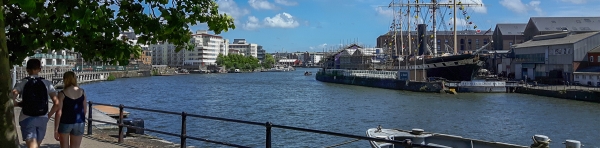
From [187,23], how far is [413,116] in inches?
1136

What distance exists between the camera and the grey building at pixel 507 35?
120 meters

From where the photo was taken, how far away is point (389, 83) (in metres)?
74.1

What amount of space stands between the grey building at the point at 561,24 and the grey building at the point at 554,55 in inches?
612

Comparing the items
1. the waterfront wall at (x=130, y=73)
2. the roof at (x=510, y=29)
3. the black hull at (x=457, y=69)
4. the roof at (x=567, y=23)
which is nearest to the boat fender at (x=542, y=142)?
the black hull at (x=457, y=69)

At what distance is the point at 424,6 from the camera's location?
94.1 metres

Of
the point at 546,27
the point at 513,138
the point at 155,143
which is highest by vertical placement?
the point at 546,27

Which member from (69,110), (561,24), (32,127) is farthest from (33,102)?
(561,24)

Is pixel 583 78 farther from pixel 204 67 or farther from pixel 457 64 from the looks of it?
pixel 204 67

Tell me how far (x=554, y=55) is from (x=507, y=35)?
177 feet

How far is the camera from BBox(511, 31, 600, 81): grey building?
209ft

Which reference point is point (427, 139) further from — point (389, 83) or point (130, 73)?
point (130, 73)

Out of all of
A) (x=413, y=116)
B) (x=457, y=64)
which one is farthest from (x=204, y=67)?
(x=413, y=116)

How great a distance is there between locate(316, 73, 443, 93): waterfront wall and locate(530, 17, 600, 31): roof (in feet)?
117

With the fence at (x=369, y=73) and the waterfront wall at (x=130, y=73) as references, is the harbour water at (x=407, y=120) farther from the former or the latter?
the waterfront wall at (x=130, y=73)
